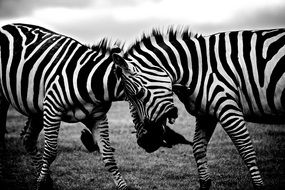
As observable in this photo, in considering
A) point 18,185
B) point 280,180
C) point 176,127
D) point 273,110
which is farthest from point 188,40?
point 176,127

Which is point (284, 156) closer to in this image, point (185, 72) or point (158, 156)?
point (158, 156)

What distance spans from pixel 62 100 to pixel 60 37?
123cm

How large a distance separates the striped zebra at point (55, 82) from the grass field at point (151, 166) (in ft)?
2.25

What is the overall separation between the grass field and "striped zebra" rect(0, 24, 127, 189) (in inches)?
27.0

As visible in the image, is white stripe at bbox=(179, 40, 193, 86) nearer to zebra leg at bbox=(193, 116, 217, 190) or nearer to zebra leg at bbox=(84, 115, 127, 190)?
zebra leg at bbox=(193, 116, 217, 190)

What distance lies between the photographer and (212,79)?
4.98m

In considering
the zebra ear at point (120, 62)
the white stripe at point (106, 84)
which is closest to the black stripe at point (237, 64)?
the zebra ear at point (120, 62)

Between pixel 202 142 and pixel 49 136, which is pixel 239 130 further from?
pixel 49 136

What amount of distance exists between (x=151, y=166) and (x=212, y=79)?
3.24 m

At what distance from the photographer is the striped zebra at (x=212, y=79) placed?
15.7 feet

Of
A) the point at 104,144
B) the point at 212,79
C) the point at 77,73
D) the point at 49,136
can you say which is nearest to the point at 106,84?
the point at 77,73

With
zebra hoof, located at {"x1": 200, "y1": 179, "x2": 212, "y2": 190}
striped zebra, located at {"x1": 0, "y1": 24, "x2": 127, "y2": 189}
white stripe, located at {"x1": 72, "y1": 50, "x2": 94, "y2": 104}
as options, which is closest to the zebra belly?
striped zebra, located at {"x1": 0, "y1": 24, "x2": 127, "y2": 189}

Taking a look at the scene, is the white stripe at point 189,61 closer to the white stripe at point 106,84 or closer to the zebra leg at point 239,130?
the zebra leg at point 239,130

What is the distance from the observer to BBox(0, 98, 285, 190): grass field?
21.2 ft
